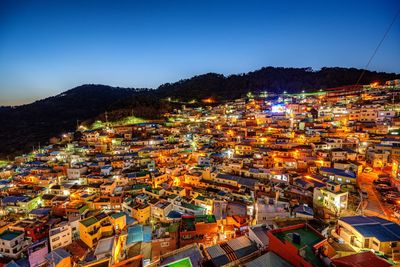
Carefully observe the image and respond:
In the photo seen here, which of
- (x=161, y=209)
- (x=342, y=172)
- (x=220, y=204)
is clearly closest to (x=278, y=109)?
(x=342, y=172)

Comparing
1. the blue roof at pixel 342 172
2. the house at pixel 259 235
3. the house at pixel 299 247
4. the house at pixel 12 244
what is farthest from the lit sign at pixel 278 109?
the house at pixel 12 244

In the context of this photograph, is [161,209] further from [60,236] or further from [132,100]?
[132,100]

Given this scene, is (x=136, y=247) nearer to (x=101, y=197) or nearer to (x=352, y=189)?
(x=101, y=197)

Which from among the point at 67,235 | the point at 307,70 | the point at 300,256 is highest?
the point at 307,70

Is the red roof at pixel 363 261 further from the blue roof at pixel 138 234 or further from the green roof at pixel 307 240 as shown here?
the blue roof at pixel 138 234

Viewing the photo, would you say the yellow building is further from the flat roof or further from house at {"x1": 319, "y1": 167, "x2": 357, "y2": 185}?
house at {"x1": 319, "y1": 167, "x2": 357, "y2": 185}

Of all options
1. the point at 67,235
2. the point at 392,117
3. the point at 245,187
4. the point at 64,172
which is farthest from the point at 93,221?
the point at 392,117
